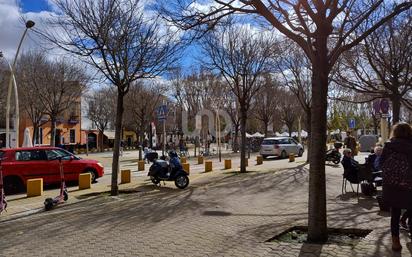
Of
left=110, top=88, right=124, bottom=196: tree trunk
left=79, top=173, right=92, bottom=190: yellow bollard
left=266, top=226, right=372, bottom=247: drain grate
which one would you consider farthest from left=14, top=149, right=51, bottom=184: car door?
left=266, top=226, right=372, bottom=247: drain grate

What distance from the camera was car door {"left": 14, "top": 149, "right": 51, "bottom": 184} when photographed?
1605cm

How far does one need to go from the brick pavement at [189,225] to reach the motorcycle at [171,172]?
1.57 metres

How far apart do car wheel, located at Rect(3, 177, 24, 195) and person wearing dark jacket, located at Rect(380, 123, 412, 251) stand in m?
12.7

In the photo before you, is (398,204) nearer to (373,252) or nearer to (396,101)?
(373,252)

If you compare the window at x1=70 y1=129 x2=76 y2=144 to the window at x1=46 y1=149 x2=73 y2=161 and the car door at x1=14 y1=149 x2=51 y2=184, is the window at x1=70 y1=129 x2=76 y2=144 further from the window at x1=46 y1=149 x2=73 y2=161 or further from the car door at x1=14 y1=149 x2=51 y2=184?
the car door at x1=14 y1=149 x2=51 y2=184

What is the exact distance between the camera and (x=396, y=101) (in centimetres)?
1652

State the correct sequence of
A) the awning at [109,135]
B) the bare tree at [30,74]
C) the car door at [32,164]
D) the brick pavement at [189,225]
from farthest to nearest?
the awning at [109,135] → the bare tree at [30,74] → the car door at [32,164] → the brick pavement at [189,225]

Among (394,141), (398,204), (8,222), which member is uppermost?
(394,141)

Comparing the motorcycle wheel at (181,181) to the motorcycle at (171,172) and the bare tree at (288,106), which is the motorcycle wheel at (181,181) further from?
the bare tree at (288,106)

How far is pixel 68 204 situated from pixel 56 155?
210 inches

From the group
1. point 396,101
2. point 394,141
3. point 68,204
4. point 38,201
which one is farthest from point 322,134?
point 396,101

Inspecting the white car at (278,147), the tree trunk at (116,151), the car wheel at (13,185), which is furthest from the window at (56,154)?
the white car at (278,147)

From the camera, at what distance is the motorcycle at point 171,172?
1498cm

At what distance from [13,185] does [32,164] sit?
0.89m
